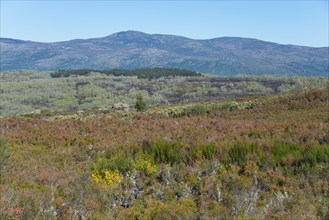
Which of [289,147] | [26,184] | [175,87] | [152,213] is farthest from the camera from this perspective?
[175,87]

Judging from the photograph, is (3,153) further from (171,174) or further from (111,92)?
(111,92)

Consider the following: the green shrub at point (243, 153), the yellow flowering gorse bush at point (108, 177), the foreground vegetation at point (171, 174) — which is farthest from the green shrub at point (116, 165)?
the green shrub at point (243, 153)

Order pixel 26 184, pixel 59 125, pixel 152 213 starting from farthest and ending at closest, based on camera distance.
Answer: pixel 59 125 < pixel 26 184 < pixel 152 213

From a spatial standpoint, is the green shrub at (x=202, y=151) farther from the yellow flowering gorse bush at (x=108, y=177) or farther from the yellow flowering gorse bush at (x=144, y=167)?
the yellow flowering gorse bush at (x=108, y=177)

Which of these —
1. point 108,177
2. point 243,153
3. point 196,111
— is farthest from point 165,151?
point 196,111

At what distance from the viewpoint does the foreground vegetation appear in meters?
6.71

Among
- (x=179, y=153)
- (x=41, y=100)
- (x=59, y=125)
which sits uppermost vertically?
(x=179, y=153)

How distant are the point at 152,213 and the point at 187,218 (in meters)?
0.75

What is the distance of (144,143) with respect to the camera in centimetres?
1280

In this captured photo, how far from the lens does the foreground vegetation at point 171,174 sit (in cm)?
671

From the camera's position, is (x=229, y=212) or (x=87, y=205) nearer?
(x=229, y=212)

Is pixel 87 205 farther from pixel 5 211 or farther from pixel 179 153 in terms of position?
pixel 179 153

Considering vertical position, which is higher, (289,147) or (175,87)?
(289,147)

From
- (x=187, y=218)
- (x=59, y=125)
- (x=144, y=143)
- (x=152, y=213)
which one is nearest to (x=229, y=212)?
(x=187, y=218)
